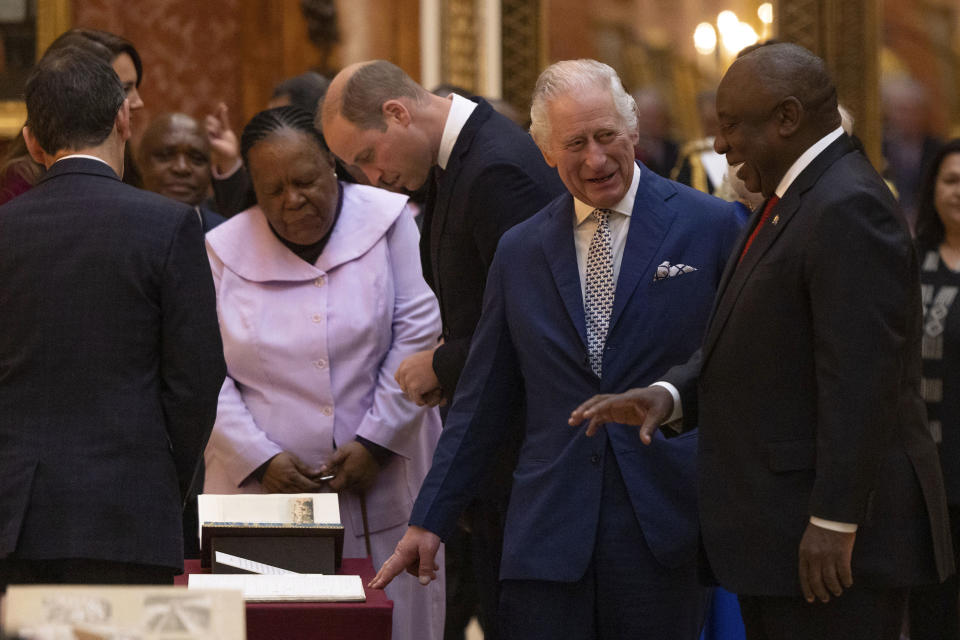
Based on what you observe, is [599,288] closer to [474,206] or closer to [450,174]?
[474,206]

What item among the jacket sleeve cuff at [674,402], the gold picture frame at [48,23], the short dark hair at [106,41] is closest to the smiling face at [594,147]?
the jacket sleeve cuff at [674,402]

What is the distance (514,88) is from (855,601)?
551 cm

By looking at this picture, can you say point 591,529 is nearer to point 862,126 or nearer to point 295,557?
point 295,557

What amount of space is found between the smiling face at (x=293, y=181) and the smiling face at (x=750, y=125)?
64.0 inches

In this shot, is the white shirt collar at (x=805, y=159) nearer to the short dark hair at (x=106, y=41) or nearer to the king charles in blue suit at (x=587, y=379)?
the king charles in blue suit at (x=587, y=379)

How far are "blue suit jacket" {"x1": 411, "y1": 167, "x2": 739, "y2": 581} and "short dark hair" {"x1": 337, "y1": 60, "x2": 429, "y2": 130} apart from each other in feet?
2.09

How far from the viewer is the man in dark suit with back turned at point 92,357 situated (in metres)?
2.76

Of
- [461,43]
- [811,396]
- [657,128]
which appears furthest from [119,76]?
[657,128]

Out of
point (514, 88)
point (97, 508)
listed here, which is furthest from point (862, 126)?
point (97, 508)

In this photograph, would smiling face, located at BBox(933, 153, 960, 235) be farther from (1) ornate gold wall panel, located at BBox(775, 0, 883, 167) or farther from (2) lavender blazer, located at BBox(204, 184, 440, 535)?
(1) ornate gold wall panel, located at BBox(775, 0, 883, 167)

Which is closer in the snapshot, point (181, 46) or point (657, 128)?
point (181, 46)

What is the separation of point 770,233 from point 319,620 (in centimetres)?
114

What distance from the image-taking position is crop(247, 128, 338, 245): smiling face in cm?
393

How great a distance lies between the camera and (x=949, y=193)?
5051 millimetres
